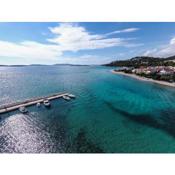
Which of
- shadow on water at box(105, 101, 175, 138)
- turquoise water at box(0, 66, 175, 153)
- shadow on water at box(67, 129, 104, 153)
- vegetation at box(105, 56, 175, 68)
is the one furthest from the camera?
vegetation at box(105, 56, 175, 68)

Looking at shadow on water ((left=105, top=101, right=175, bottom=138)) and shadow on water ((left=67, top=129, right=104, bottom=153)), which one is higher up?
shadow on water ((left=67, top=129, right=104, bottom=153))

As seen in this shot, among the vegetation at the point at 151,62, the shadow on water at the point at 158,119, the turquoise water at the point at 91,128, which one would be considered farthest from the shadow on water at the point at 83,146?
the vegetation at the point at 151,62

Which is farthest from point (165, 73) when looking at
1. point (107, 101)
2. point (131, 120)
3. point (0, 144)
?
point (0, 144)

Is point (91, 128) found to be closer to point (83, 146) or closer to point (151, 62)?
point (83, 146)

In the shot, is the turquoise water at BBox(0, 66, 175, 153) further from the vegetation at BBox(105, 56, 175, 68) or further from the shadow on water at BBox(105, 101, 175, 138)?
the vegetation at BBox(105, 56, 175, 68)

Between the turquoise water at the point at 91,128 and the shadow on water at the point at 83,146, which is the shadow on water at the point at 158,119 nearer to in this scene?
the turquoise water at the point at 91,128

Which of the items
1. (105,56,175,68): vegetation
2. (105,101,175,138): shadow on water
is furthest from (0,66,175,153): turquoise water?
(105,56,175,68): vegetation
